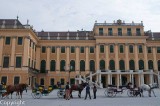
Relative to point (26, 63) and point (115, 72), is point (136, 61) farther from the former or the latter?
point (26, 63)

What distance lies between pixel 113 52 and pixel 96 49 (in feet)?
12.6

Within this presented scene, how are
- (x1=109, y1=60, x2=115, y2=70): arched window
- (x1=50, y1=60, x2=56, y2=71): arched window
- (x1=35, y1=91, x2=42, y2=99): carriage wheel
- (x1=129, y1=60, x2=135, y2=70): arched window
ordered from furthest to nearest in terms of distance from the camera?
(x1=50, y1=60, x2=56, y2=71): arched window → (x1=129, y1=60, x2=135, y2=70): arched window → (x1=109, y1=60, x2=115, y2=70): arched window → (x1=35, y1=91, x2=42, y2=99): carriage wheel

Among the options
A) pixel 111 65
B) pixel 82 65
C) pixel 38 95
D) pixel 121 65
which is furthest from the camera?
pixel 82 65

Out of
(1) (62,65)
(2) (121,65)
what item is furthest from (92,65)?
(1) (62,65)

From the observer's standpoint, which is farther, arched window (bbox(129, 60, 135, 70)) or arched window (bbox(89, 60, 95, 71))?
arched window (bbox(89, 60, 95, 71))

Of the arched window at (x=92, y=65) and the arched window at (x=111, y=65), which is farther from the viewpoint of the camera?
the arched window at (x=92, y=65)

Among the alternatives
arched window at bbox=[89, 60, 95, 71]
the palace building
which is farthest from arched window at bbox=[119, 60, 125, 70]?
arched window at bbox=[89, 60, 95, 71]

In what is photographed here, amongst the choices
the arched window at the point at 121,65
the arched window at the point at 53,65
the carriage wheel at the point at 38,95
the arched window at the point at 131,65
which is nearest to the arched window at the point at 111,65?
the arched window at the point at 121,65

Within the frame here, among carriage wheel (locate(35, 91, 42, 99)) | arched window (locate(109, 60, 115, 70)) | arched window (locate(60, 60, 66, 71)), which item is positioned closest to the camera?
carriage wheel (locate(35, 91, 42, 99))

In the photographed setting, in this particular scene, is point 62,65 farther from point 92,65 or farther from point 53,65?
point 92,65

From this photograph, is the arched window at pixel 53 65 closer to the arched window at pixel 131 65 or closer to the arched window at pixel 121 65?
the arched window at pixel 121 65

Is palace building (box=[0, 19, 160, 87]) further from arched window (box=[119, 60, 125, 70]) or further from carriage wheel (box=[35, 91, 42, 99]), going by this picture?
carriage wheel (box=[35, 91, 42, 99])

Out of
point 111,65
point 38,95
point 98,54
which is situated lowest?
point 38,95

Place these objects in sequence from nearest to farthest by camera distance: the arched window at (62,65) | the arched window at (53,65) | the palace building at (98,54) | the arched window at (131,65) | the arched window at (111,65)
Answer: the palace building at (98,54), the arched window at (111,65), the arched window at (131,65), the arched window at (62,65), the arched window at (53,65)
